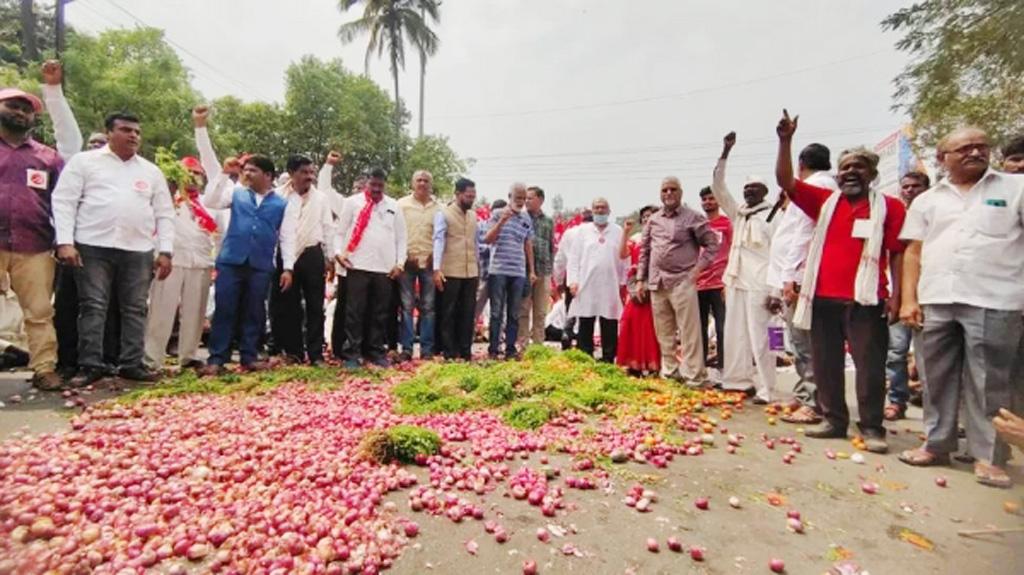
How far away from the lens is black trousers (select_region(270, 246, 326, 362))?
6508 mm

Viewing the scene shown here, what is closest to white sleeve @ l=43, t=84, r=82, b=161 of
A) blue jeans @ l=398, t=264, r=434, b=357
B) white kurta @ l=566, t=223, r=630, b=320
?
blue jeans @ l=398, t=264, r=434, b=357

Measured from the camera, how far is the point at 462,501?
2873 millimetres

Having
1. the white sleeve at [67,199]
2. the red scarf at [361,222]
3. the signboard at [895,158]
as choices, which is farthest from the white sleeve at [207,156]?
the signboard at [895,158]

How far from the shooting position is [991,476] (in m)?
3.58

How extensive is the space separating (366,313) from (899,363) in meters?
5.61

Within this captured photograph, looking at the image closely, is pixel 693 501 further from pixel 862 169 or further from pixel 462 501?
pixel 862 169

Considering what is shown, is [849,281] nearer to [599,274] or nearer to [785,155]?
[785,155]

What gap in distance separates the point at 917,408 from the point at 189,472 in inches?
260

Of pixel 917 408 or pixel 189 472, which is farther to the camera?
pixel 917 408

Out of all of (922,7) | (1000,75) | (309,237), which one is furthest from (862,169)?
(922,7)

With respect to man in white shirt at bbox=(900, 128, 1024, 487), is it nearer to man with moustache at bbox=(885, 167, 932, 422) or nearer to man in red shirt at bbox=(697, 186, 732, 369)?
man with moustache at bbox=(885, 167, 932, 422)

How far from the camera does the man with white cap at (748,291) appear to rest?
18.5ft

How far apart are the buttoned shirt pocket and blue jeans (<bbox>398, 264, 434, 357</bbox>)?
550 cm

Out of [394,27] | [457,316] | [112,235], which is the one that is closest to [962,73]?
[457,316]
